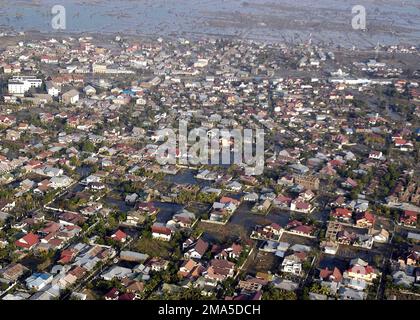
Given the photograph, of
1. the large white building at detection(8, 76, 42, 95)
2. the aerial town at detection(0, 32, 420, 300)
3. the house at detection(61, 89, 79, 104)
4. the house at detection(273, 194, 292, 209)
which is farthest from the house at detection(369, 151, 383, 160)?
the large white building at detection(8, 76, 42, 95)

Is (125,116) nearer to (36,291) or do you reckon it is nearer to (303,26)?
(36,291)

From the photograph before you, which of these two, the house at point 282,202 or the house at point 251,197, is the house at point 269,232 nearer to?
the house at point 282,202

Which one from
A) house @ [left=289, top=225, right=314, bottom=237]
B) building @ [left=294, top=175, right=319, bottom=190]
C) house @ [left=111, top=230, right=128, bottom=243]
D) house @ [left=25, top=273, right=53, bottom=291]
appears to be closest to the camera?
house @ [left=25, top=273, right=53, bottom=291]

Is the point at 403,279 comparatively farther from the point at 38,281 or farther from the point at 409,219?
the point at 38,281

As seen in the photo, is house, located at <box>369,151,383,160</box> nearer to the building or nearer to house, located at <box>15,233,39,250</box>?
the building

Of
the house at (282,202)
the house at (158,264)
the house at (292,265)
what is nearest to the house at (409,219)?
the house at (282,202)

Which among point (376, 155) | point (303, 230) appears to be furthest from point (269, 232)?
point (376, 155)
